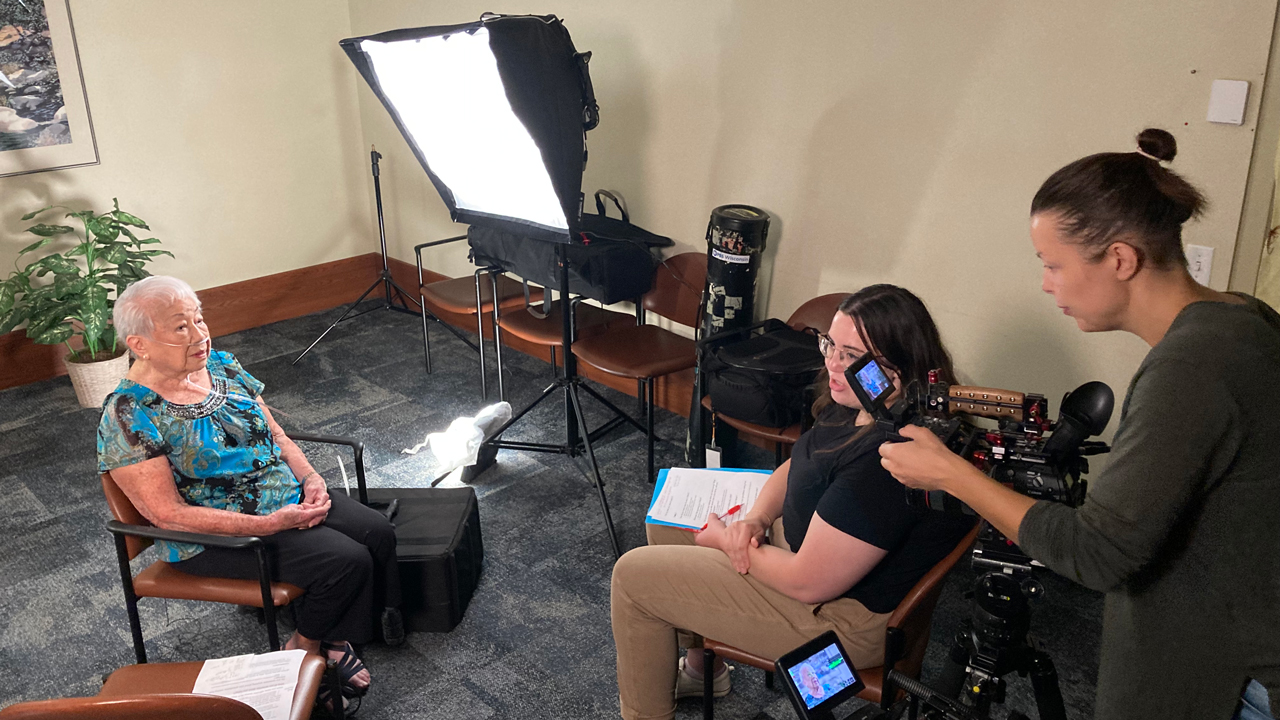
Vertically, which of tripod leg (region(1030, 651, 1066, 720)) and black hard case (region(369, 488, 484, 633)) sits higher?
tripod leg (region(1030, 651, 1066, 720))

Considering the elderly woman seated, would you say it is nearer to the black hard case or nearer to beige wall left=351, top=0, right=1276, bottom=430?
the black hard case

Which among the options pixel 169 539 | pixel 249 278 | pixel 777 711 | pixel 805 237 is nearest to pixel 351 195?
pixel 249 278

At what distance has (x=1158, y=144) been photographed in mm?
1240

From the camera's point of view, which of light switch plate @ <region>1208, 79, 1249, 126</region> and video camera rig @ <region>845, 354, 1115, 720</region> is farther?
light switch plate @ <region>1208, 79, 1249, 126</region>

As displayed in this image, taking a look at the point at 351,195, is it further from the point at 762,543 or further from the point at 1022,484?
the point at 1022,484

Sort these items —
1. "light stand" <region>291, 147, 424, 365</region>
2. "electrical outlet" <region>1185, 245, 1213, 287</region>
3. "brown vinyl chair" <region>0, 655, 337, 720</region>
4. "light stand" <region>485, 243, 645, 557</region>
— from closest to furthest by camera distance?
"brown vinyl chair" <region>0, 655, 337, 720</region>
"electrical outlet" <region>1185, 245, 1213, 287</region>
"light stand" <region>485, 243, 645, 557</region>
"light stand" <region>291, 147, 424, 365</region>

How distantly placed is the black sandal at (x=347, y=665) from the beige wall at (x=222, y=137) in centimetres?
300

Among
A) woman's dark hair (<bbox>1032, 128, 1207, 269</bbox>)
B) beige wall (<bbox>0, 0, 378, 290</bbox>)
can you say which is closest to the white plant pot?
beige wall (<bbox>0, 0, 378, 290</bbox>)

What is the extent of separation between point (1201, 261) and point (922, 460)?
5.01 feet

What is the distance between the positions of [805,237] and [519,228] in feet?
3.32

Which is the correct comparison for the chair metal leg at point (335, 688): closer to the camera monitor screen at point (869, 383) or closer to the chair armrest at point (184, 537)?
the chair armrest at point (184, 537)

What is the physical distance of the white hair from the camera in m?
2.09

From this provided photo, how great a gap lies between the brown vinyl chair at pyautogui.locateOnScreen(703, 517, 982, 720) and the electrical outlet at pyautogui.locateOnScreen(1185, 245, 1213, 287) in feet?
3.75

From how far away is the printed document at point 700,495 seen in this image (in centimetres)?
208
